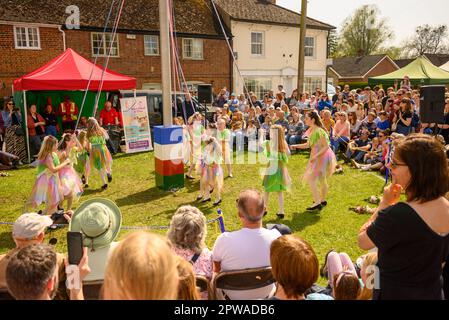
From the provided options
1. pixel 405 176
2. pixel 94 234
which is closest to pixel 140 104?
pixel 94 234

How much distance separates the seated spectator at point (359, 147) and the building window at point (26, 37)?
15.8 meters

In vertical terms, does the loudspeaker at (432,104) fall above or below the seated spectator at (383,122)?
above

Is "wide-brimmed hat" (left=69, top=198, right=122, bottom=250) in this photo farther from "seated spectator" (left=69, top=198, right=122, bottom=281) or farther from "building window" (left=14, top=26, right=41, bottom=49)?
"building window" (left=14, top=26, right=41, bottom=49)

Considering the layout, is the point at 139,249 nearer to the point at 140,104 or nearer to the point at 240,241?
the point at 240,241

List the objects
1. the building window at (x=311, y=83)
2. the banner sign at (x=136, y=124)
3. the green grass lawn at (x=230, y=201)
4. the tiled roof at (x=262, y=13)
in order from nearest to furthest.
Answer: the green grass lawn at (x=230, y=201), the banner sign at (x=136, y=124), the tiled roof at (x=262, y=13), the building window at (x=311, y=83)

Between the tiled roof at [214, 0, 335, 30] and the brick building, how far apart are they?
1.50 metres

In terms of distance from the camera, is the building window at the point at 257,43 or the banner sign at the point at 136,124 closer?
the banner sign at the point at 136,124

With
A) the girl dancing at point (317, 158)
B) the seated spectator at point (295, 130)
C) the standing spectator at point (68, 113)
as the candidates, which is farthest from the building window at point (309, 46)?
the girl dancing at point (317, 158)

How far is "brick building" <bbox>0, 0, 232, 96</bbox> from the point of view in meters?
18.6

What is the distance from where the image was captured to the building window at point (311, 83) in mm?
28938

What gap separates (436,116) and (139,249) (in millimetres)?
5771

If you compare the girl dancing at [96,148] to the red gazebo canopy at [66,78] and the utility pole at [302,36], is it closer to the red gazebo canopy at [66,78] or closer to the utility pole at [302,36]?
the red gazebo canopy at [66,78]

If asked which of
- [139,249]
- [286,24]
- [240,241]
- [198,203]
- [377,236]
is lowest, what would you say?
[198,203]
